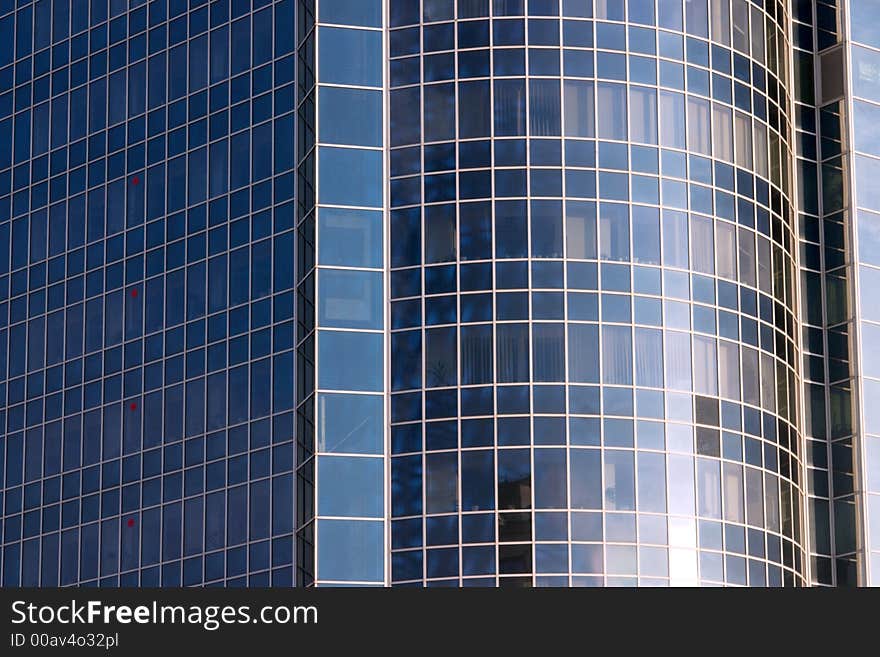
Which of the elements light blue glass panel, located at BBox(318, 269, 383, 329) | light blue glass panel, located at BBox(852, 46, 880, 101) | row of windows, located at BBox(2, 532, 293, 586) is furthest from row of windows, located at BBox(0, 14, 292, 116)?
light blue glass panel, located at BBox(852, 46, 880, 101)

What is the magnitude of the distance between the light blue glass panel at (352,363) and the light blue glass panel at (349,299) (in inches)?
20.1

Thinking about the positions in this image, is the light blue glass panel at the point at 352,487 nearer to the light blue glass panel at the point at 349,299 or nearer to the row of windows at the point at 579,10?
the light blue glass panel at the point at 349,299

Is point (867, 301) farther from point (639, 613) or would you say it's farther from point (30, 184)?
point (639, 613)

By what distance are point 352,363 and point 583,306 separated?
794 centimetres

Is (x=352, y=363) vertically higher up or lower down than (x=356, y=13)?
lower down

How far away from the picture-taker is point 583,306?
90.9 metres

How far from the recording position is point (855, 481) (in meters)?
97.3

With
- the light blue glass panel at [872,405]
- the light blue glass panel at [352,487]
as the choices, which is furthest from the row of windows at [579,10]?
the light blue glass panel at [352,487]

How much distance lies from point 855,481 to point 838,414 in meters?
2.52

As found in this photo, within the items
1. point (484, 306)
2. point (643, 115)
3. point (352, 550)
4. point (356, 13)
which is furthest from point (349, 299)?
point (643, 115)

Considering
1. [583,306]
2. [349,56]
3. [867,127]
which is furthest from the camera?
[867,127]

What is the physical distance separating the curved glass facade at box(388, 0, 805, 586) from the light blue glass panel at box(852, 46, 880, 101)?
22.4ft

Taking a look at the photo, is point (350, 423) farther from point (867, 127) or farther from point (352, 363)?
point (867, 127)

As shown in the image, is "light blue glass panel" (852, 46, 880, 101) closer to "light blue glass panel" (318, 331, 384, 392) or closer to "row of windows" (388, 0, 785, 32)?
"row of windows" (388, 0, 785, 32)
